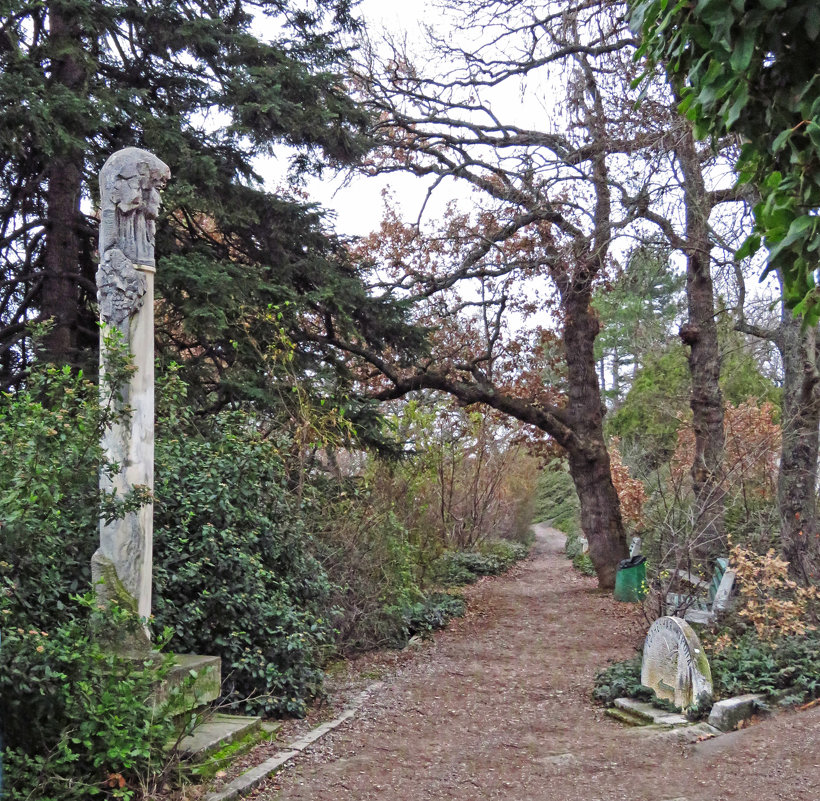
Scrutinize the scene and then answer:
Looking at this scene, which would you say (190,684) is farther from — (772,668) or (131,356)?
(772,668)

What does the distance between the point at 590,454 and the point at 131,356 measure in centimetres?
1160

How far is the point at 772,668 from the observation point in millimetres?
7262

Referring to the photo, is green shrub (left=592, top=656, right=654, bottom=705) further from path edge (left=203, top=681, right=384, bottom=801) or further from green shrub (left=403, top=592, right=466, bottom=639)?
green shrub (left=403, top=592, right=466, bottom=639)

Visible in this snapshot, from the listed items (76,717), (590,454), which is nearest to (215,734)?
(76,717)

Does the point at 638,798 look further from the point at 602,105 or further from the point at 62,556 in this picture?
the point at 602,105

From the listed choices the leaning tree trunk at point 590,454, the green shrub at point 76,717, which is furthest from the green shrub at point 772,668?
the leaning tree trunk at point 590,454

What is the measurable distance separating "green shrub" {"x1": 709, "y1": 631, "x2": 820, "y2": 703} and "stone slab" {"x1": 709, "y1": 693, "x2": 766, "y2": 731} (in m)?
0.27

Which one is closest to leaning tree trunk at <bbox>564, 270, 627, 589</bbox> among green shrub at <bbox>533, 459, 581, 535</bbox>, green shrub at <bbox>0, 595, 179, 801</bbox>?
green shrub at <bbox>0, 595, 179, 801</bbox>

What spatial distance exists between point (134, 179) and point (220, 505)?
2.67 meters

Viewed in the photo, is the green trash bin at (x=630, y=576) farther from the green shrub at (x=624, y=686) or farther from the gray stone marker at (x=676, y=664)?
the gray stone marker at (x=676, y=664)

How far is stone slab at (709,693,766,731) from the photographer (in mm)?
6629

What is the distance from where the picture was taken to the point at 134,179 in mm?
5727

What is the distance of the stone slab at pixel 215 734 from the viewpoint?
537cm

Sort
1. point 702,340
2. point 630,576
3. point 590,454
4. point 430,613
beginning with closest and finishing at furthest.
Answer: point 430,613 → point 702,340 → point 630,576 → point 590,454
